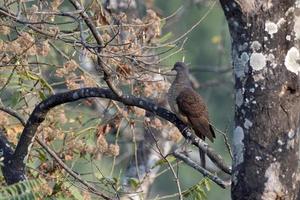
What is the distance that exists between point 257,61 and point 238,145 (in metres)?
0.46

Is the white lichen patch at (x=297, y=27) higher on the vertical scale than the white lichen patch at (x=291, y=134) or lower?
higher

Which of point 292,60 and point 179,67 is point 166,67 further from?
point 292,60

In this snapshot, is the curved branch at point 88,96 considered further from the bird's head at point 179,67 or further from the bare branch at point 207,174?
the bird's head at point 179,67

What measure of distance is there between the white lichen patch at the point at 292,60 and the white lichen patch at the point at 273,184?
0.51 m

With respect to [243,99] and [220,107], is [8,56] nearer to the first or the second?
[243,99]

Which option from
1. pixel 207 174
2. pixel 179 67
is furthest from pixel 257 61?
pixel 179 67

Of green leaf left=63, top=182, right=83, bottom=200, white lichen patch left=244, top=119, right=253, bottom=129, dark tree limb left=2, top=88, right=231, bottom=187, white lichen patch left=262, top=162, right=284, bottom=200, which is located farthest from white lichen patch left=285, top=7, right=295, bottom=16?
green leaf left=63, top=182, right=83, bottom=200

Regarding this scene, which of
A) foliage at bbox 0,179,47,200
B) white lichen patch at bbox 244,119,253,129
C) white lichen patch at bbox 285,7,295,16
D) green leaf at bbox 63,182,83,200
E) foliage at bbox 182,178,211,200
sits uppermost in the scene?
white lichen patch at bbox 285,7,295,16

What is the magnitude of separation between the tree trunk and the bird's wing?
2275 millimetres

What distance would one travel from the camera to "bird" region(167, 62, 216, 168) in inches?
300

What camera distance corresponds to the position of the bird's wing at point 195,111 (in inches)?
299

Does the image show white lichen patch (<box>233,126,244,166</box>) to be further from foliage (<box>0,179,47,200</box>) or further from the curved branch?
foliage (<box>0,179,47,200</box>)

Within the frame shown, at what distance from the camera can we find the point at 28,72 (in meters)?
6.91

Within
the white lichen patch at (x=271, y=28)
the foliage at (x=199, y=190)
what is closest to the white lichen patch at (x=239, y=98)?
the white lichen patch at (x=271, y=28)
